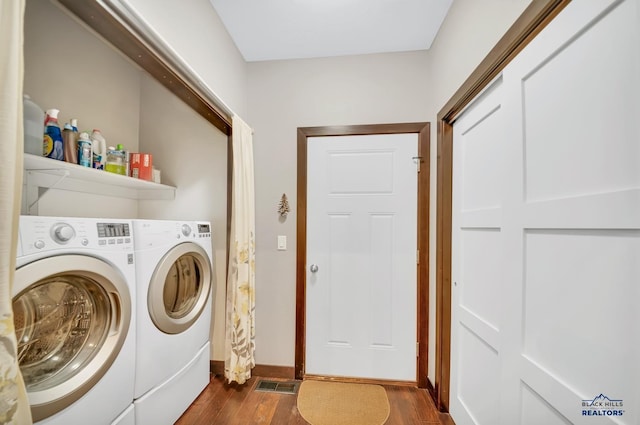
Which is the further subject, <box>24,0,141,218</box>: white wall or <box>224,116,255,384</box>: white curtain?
<box>224,116,255,384</box>: white curtain

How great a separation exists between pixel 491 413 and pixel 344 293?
1048 mm

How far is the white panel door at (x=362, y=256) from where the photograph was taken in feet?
6.33

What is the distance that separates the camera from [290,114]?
6.73 ft

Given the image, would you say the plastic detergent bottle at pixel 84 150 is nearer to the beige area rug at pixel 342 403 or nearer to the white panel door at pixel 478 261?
the beige area rug at pixel 342 403

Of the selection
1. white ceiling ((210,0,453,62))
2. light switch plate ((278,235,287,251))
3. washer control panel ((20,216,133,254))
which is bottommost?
light switch plate ((278,235,287,251))

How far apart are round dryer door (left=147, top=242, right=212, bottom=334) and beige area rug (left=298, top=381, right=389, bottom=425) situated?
3.16 feet

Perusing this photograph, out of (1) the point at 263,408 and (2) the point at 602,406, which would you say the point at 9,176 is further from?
(1) the point at 263,408

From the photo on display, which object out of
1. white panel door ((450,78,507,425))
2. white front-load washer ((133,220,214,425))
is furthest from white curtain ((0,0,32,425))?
white panel door ((450,78,507,425))

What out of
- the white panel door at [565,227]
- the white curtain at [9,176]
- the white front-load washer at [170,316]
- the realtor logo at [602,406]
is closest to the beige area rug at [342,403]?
the white panel door at [565,227]

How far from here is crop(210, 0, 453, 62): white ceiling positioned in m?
1.58

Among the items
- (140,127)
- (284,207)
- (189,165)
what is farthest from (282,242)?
(140,127)

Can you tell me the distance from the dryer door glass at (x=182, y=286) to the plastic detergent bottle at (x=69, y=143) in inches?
31.9

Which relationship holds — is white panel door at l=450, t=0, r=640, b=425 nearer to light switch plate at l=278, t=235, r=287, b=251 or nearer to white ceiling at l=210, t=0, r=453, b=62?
white ceiling at l=210, t=0, r=453, b=62

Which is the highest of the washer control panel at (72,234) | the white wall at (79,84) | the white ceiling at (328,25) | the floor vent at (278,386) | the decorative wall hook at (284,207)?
the white ceiling at (328,25)
